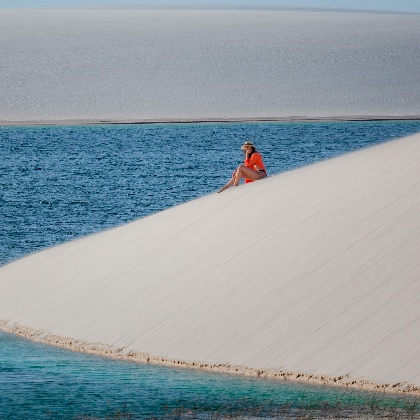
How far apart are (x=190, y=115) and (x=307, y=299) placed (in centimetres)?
5628

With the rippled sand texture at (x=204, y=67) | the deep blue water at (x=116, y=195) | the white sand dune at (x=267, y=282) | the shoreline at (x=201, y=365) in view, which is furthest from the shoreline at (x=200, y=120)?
the shoreline at (x=201, y=365)

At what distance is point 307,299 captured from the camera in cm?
991

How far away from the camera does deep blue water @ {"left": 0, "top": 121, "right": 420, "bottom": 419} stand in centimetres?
860

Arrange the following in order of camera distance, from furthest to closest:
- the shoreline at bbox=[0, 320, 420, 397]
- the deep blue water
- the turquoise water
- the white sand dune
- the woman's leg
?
the woman's leg < the white sand dune < the deep blue water < the shoreline at bbox=[0, 320, 420, 397] < the turquoise water

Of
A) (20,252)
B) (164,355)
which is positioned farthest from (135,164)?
(164,355)

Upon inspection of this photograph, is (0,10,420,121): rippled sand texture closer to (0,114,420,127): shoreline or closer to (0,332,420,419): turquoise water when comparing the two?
(0,114,420,127): shoreline

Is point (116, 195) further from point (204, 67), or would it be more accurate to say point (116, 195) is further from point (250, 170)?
point (204, 67)

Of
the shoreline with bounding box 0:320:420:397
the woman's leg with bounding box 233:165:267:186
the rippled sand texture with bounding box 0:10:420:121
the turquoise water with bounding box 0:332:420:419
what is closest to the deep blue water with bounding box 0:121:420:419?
the turquoise water with bounding box 0:332:420:419

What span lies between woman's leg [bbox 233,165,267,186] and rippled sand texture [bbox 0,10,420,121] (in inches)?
2029

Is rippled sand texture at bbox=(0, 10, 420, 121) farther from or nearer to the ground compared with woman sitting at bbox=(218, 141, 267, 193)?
farther from the ground

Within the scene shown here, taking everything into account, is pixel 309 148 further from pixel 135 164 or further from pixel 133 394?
pixel 133 394

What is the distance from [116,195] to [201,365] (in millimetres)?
17119

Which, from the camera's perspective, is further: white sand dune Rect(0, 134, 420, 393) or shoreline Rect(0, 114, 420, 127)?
shoreline Rect(0, 114, 420, 127)

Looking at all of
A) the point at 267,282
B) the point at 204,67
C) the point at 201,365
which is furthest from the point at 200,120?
the point at 201,365
